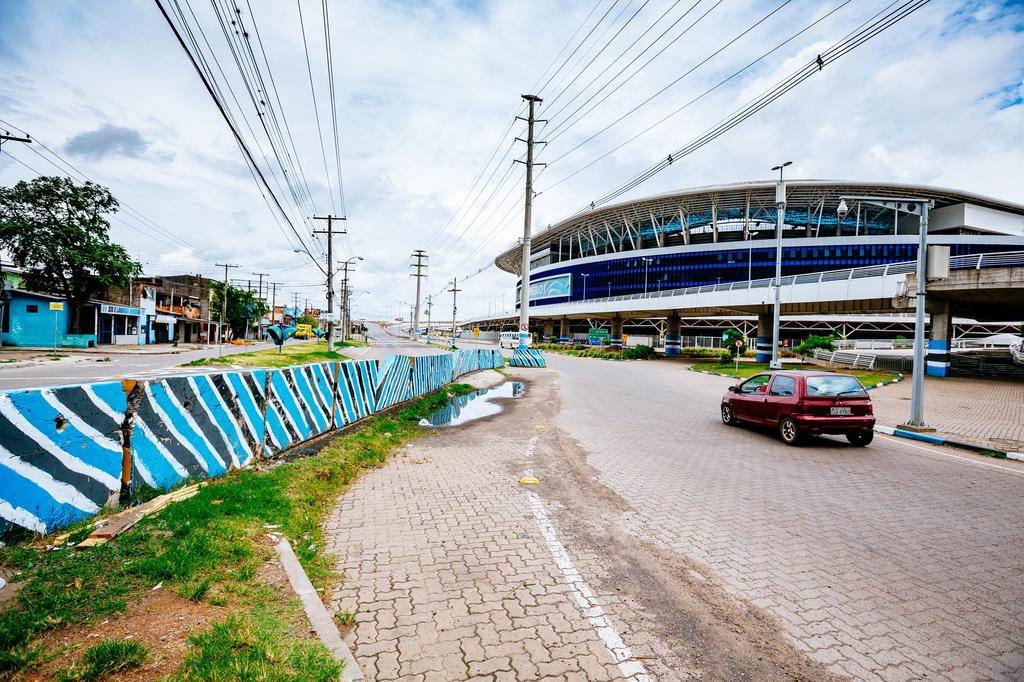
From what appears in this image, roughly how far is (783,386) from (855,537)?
237 inches

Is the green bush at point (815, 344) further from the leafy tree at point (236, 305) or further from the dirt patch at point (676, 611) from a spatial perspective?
the leafy tree at point (236, 305)

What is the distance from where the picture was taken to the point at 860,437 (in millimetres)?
10156

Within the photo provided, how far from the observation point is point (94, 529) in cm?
Answer: 436

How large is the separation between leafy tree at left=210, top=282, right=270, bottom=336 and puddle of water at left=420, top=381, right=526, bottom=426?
56504 millimetres

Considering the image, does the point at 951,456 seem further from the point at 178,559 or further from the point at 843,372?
the point at 843,372

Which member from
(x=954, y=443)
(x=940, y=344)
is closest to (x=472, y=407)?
(x=954, y=443)

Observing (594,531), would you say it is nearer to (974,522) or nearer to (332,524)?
(332,524)

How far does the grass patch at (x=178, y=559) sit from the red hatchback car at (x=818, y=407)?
881 cm

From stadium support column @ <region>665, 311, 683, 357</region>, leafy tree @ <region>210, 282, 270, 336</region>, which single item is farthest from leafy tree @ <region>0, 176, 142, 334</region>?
stadium support column @ <region>665, 311, 683, 357</region>

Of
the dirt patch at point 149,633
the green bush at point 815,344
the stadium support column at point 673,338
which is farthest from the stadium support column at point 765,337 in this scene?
the dirt patch at point 149,633

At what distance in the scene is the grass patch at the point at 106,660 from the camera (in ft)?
8.47

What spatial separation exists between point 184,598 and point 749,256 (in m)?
81.8

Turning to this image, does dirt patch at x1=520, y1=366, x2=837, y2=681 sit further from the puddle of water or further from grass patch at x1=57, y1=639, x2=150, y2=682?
the puddle of water

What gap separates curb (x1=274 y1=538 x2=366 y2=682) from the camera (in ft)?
9.34
